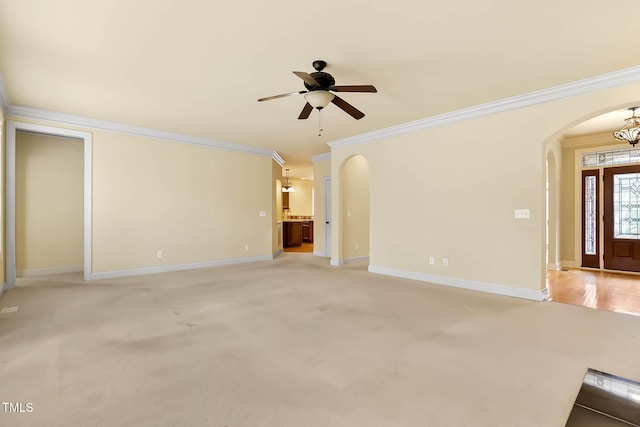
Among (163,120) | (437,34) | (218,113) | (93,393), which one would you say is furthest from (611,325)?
(163,120)

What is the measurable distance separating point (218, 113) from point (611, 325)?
563 cm

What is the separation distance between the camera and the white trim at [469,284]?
4.14 metres

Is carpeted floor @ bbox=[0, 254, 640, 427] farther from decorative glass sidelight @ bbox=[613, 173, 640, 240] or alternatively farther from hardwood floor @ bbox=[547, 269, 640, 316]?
decorative glass sidelight @ bbox=[613, 173, 640, 240]

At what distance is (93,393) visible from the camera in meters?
1.97

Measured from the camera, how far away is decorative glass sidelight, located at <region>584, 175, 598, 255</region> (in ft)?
20.8

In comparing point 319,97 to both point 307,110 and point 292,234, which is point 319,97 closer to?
point 307,110

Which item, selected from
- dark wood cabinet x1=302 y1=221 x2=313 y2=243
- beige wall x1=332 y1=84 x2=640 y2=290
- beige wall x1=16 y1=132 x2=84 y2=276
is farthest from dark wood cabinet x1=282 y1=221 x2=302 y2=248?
beige wall x1=16 y1=132 x2=84 y2=276

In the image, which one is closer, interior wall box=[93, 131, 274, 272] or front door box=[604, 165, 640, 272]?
interior wall box=[93, 131, 274, 272]

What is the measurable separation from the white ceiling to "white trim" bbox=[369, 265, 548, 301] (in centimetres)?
266

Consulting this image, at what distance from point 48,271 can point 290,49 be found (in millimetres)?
6193

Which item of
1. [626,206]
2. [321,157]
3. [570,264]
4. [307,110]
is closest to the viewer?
[307,110]

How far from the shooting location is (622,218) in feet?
19.9

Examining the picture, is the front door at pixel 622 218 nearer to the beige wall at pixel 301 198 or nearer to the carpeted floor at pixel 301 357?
the carpeted floor at pixel 301 357

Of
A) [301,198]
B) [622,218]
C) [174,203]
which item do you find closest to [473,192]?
[622,218]
